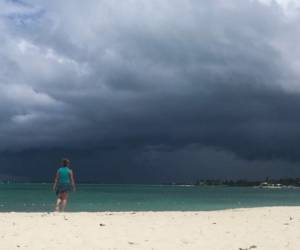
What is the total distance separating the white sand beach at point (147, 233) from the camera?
39.2ft

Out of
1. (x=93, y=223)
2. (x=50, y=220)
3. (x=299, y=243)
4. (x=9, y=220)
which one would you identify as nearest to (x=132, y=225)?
(x=93, y=223)

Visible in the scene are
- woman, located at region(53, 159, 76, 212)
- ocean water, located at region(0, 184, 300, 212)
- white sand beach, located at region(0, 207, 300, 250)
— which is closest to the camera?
white sand beach, located at region(0, 207, 300, 250)

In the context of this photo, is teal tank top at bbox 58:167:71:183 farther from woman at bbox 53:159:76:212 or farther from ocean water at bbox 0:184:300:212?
ocean water at bbox 0:184:300:212

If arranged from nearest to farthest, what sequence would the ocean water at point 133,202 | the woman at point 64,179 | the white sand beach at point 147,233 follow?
1. the white sand beach at point 147,233
2. the woman at point 64,179
3. the ocean water at point 133,202

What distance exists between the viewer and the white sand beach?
39.2ft

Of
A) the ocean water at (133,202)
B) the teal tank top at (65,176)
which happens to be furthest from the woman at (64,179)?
the ocean water at (133,202)

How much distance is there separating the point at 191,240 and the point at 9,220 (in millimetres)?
6132

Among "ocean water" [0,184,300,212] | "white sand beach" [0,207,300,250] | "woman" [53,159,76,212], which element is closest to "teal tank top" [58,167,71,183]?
"woman" [53,159,76,212]

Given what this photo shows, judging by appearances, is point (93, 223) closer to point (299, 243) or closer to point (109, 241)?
point (109, 241)

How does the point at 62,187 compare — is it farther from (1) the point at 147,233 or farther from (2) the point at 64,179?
(1) the point at 147,233

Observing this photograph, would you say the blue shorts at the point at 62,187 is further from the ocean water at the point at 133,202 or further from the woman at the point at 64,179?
the ocean water at the point at 133,202

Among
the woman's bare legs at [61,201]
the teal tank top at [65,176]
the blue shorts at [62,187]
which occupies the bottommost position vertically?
the woman's bare legs at [61,201]

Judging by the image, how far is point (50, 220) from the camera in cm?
1598

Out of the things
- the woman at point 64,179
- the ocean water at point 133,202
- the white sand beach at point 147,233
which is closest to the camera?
the white sand beach at point 147,233
